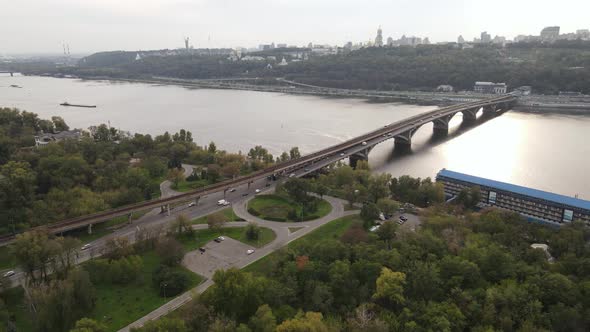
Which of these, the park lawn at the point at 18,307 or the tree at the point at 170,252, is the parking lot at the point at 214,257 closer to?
the tree at the point at 170,252

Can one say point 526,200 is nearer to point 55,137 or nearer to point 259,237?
point 259,237

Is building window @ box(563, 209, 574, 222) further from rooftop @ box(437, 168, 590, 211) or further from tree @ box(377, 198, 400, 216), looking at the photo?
tree @ box(377, 198, 400, 216)

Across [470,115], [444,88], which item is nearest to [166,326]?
[470,115]

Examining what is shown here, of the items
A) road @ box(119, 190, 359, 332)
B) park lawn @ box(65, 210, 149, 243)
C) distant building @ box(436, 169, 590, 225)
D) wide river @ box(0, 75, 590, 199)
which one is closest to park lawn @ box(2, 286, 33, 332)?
road @ box(119, 190, 359, 332)

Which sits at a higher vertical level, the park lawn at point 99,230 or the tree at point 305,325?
the tree at point 305,325

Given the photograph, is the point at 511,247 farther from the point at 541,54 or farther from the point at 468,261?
the point at 541,54

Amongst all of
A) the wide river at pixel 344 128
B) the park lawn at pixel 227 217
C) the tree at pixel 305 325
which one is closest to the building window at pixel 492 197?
the wide river at pixel 344 128
